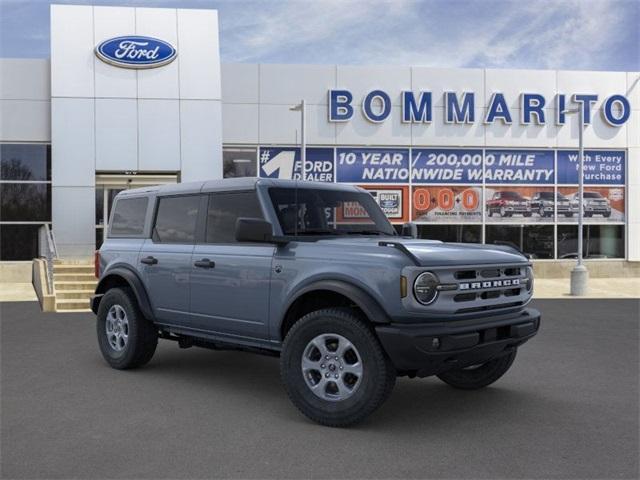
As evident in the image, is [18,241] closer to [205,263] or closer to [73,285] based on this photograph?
[73,285]

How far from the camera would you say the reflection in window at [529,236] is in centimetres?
2052

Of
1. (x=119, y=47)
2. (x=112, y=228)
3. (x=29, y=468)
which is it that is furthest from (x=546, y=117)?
(x=29, y=468)

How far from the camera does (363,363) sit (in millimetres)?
4820

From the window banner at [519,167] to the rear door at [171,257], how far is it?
15314 mm

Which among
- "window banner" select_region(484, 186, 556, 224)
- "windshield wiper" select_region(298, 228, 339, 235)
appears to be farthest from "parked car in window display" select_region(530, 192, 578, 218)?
"windshield wiper" select_region(298, 228, 339, 235)

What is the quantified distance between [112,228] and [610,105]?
18.0 meters

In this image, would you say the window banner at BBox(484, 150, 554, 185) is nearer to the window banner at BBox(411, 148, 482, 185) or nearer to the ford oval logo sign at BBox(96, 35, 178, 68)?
the window banner at BBox(411, 148, 482, 185)

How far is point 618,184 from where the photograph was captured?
21.0 m

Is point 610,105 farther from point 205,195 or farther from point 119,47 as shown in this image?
point 205,195

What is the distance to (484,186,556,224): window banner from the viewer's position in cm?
2048

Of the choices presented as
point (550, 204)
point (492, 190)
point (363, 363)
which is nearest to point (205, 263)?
point (363, 363)

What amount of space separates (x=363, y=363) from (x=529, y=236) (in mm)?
17040

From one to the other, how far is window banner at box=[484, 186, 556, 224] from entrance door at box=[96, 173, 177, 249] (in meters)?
10.0

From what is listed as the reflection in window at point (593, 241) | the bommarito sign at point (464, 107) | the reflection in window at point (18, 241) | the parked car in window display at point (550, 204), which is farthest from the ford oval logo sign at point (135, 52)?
the reflection in window at point (593, 241)
